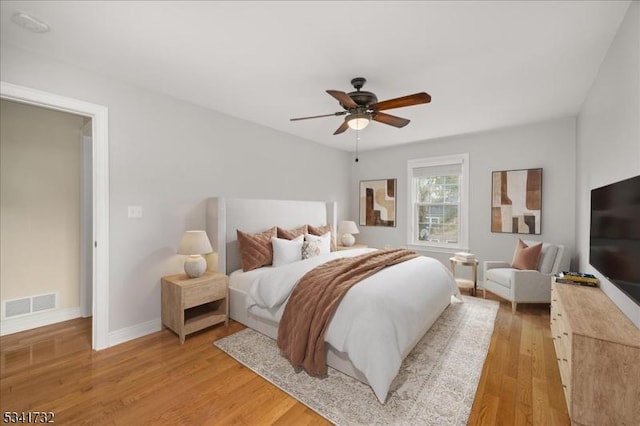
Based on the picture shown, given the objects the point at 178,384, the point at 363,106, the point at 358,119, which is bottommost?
the point at 178,384

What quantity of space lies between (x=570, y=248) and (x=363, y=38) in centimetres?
393

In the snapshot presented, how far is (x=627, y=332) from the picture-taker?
5.08ft

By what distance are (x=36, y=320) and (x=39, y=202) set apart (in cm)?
130

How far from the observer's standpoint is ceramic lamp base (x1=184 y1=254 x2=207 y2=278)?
9.50ft

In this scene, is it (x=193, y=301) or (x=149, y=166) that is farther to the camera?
(x=149, y=166)

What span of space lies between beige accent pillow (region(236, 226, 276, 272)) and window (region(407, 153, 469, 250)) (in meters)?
2.96

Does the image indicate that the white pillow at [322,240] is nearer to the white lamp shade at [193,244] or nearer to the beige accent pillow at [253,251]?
the beige accent pillow at [253,251]

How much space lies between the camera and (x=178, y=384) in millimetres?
2072

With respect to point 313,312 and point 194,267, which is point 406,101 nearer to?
point 313,312

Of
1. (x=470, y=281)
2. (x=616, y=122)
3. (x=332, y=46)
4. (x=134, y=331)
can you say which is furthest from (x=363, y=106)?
(x=470, y=281)

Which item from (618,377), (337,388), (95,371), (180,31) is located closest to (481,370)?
(618,377)

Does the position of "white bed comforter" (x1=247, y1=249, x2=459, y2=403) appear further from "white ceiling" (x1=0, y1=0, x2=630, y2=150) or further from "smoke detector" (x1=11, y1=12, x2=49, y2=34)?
"smoke detector" (x1=11, y1=12, x2=49, y2=34)

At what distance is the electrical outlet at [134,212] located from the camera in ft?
9.11

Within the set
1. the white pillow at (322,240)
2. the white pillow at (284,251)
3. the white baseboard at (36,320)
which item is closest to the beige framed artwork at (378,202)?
the white pillow at (322,240)
